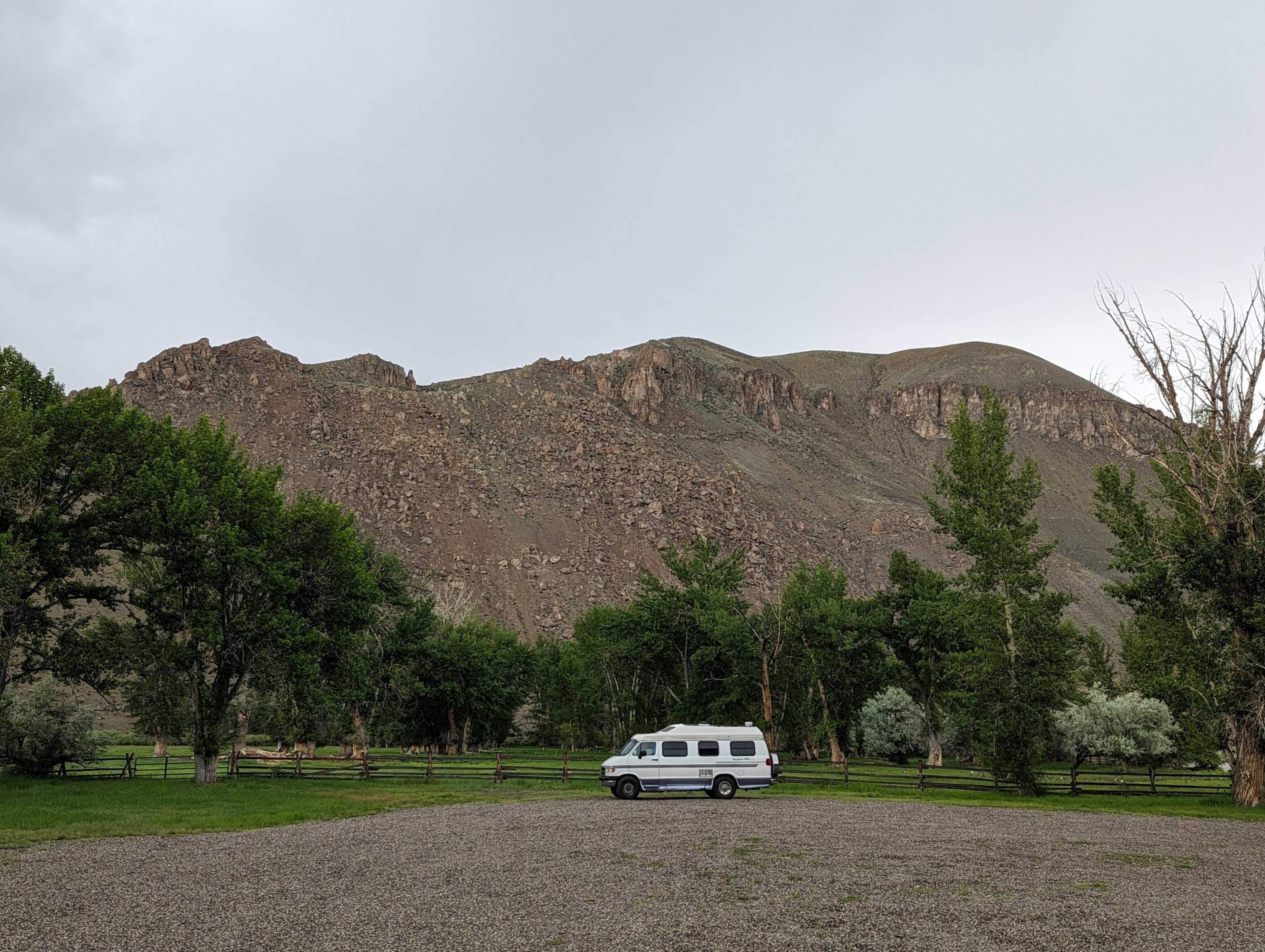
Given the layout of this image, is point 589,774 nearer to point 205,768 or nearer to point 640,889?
point 205,768

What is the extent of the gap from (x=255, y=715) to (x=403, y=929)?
216ft

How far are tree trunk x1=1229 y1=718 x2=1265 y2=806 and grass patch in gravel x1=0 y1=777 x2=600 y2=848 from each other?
2163 cm

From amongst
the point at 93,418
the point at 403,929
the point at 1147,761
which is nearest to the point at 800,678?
the point at 1147,761

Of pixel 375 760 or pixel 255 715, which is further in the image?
pixel 255 715

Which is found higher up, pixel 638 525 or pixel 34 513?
pixel 638 525

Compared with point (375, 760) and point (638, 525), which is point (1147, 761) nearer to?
point (375, 760)

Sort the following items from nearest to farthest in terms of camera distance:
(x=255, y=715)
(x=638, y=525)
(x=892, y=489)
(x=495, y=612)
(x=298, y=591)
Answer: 1. (x=298, y=591)
2. (x=255, y=715)
3. (x=495, y=612)
4. (x=638, y=525)
5. (x=892, y=489)

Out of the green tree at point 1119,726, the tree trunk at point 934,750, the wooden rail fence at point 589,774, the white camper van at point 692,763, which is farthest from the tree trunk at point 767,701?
the white camper van at point 692,763

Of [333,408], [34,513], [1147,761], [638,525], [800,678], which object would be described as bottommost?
[1147,761]

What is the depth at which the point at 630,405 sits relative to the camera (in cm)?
18912

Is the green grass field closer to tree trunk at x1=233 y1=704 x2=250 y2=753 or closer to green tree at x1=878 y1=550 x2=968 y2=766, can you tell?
tree trunk at x1=233 y1=704 x2=250 y2=753

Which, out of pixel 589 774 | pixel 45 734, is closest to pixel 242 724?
pixel 45 734

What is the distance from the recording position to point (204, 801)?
2527 centimetres

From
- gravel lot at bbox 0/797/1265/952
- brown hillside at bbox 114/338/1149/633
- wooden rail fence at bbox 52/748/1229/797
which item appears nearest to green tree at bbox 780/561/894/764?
wooden rail fence at bbox 52/748/1229/797
